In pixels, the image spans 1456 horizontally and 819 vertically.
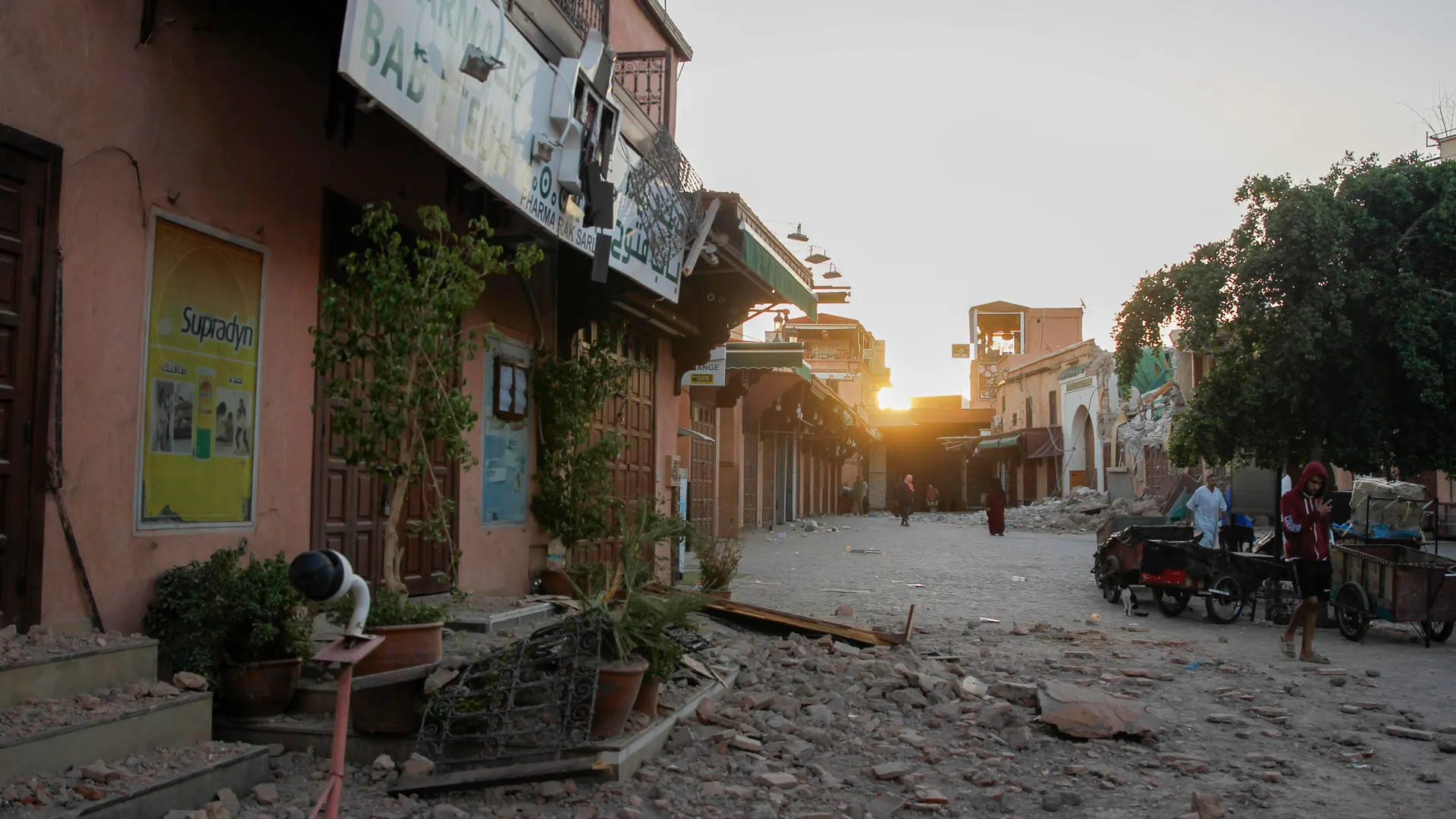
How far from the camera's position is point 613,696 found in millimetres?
5020

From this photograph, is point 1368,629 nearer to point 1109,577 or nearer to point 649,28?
point 1109,577

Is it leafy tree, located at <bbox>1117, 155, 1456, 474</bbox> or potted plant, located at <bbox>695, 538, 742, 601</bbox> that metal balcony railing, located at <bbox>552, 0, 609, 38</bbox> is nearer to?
potted plant, located at <bbox>695, 538, 742, 601</bbox>

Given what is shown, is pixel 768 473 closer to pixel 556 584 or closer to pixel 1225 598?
pixel 1225 598

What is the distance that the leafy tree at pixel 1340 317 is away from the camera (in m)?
13.3

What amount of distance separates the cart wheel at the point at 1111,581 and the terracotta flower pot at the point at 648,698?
952 centimetres

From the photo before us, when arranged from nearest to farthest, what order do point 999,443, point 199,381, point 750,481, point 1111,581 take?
point 199,381 < point 1111,581 < point 750,481 < point 999,443

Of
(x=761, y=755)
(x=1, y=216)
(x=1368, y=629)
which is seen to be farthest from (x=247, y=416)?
(x=1368, y=629)

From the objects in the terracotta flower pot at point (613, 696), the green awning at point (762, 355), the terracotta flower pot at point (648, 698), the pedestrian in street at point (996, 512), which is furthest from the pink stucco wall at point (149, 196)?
the pedestrian in street at point (996, 512)

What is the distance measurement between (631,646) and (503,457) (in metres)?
4.80

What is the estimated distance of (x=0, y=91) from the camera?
4.63m

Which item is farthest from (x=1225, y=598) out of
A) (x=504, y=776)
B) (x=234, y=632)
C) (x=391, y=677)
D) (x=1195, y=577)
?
(x=234, y=632)

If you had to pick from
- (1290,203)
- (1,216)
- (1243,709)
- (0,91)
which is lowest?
(1243,709)

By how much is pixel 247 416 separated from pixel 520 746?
2.72 metres

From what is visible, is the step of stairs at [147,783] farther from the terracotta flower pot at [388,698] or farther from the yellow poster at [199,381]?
the yellow poster at [199,381]
